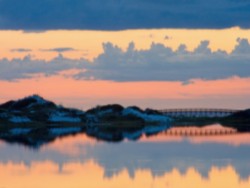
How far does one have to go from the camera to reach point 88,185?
38.4 metres

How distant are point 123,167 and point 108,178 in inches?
234

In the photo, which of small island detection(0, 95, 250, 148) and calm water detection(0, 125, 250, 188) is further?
small island detection(0, 95, 250, 148)

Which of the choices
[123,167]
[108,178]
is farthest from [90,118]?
[108,178]

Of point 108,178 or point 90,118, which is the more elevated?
point 90,118

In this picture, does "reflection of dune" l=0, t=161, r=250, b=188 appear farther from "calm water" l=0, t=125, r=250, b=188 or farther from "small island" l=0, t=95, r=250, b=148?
"small island" l=0, t=95, r=250, b=148

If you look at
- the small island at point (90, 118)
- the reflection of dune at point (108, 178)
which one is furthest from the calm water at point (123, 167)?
the small island at point (90, 118)

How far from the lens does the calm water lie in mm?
39219

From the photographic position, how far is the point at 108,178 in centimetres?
4078

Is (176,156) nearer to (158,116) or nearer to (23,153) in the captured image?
(23,153)

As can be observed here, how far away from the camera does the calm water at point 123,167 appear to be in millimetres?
39219

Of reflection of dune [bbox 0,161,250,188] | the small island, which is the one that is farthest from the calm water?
the small island

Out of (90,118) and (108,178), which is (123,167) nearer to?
(108,178)

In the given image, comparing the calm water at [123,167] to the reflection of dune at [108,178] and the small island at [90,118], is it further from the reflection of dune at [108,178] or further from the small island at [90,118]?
the small island at [90,118]

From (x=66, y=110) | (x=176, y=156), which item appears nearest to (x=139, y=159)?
(x=176, y=156)
